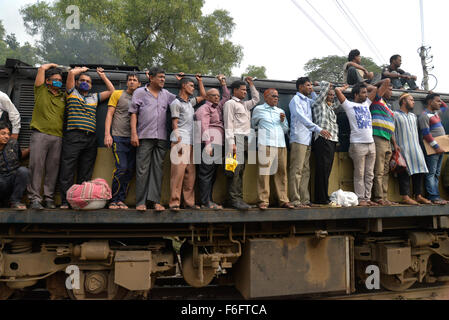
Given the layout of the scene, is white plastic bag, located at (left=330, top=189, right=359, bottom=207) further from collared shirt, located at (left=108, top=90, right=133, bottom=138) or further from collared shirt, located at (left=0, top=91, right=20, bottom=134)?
collared shirt, located at (left=0, top=91, right=20, bottom=134)

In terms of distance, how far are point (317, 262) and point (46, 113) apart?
3975 millimetres

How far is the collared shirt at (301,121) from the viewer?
398 centimetres

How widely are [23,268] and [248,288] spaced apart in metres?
2.74

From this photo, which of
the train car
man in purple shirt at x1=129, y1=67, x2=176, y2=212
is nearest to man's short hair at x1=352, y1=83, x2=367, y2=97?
the train car

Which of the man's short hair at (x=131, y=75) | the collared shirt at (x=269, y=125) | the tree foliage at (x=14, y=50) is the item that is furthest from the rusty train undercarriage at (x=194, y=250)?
the tree foliage at (x=14, y=50)

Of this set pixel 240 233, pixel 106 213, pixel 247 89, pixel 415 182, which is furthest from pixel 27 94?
pixel 415 182

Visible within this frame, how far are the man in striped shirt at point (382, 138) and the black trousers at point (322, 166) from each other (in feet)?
2.86

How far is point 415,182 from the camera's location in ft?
15.0

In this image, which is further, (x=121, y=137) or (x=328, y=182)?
(x=328, y=182)

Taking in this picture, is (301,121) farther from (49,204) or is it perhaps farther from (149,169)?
(49,204)

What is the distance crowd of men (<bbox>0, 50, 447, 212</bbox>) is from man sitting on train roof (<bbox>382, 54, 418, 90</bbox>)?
1.55 meters

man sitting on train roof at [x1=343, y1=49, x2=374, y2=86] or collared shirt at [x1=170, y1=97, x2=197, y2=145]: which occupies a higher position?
man sitting on train roof at [x1=343, y1=49, x2=374, y2=86]

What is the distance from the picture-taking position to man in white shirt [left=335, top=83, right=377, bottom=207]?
420 centimetres

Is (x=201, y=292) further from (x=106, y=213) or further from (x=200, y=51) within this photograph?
(x=200, y=51)
